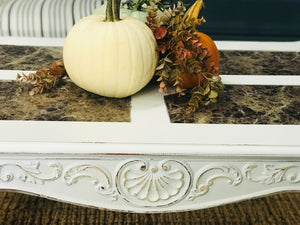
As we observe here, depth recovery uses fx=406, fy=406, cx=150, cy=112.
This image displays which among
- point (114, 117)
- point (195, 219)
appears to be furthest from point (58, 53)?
point (195, 219)

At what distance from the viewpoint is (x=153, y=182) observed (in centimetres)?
80

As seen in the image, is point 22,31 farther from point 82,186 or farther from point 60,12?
point 82,186

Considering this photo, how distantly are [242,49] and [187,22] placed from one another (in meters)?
0.47

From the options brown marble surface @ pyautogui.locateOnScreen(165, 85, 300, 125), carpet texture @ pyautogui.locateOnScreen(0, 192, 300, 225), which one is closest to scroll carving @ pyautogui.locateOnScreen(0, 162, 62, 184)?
brown marble surface @ pyautogui.locateOnScreen(165, 85, 300, 125)

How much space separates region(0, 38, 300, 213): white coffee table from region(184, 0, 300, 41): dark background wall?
3.60ft

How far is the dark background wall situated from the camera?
1.83 meters

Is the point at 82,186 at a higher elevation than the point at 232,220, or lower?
higher

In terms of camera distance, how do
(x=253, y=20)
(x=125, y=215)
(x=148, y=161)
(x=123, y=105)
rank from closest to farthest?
(x=148, y=161)
(x=123, y=105)
(x=125, y=215)
(x=253, y=20)

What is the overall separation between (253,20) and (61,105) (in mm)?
1265

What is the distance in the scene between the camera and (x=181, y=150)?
735mm

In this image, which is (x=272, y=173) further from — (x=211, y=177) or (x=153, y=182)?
(x=153, y=182)

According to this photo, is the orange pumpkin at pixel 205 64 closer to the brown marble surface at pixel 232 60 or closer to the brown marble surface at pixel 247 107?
the brown marble surface at pixel 247 107

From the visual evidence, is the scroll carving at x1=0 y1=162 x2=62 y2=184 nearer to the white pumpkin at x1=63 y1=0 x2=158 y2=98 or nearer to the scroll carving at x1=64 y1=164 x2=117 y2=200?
the scroll carving at x1=64 y1=164 x2=117 y2=200

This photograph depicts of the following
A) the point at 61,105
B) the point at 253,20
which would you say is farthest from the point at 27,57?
the point at 253,20
